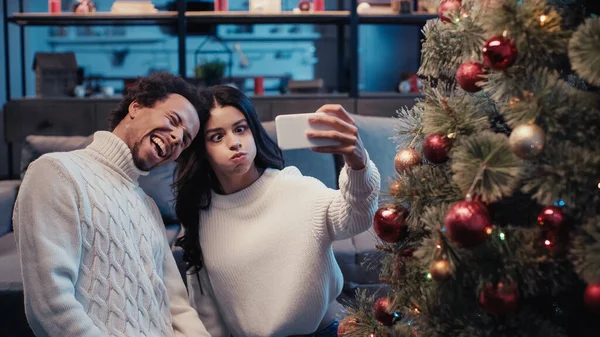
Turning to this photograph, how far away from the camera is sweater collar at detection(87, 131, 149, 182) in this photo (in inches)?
58.7

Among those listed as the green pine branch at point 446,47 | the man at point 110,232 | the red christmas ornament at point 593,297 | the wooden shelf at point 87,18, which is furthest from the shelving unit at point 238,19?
the red christmas ornament at point 593,297

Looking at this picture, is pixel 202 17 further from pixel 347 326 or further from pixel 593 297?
pixel 593 297

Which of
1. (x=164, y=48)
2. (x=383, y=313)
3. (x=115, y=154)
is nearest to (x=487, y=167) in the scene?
(x=383, y=313)

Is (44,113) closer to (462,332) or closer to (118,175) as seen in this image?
(118,175)

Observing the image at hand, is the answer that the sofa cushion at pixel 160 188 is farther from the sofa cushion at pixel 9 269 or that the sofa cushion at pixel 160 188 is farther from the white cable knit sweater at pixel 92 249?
the white cable knit sweater at pixel 92 249

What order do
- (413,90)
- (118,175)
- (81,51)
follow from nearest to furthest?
(118,175) < (413,90) < (81,51)

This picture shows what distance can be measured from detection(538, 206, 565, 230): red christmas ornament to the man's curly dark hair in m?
0.97

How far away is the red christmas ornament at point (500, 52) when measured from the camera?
86 centimetres

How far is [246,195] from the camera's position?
168cm

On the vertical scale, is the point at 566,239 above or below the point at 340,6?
below

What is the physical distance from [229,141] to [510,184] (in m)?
0.88

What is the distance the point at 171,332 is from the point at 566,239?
3.06 ft

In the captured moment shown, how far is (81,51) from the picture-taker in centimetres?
642

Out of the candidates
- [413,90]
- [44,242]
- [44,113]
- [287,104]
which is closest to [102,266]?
[44,242]
